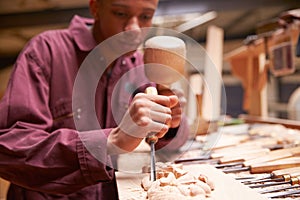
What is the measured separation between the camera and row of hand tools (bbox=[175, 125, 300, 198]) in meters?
0.83

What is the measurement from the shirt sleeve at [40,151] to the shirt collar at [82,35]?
320 millimetres

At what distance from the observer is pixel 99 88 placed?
1281 mm

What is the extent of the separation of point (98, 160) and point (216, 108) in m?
1.50

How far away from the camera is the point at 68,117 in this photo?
1.23 meters

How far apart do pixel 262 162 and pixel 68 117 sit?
71 centimetres

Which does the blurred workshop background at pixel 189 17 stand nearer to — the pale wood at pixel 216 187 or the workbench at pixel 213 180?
the workbench at pixel 213 180

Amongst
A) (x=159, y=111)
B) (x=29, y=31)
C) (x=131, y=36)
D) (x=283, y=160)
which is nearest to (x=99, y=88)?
(x=131, y=36)

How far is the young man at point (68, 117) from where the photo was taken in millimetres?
838

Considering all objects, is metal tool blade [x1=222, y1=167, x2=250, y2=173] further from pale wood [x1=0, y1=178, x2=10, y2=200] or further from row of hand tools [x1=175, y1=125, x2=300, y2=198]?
pale wood [x1=0, y1=178, x2=10, y2=200]

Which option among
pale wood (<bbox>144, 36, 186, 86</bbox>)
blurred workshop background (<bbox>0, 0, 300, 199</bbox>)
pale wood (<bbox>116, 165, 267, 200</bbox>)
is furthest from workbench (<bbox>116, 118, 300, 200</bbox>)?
blurred workshop background (<bbox>0, 0, 300, 199</bbox>)

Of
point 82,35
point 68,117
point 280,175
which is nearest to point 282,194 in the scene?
point 280,175

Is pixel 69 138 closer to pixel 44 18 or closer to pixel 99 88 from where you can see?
pixel 99 88

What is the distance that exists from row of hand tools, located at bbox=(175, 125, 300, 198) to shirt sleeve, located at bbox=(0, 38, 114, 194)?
→ 37 cm

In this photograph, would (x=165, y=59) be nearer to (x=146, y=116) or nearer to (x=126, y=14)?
(x=146, y=116)
